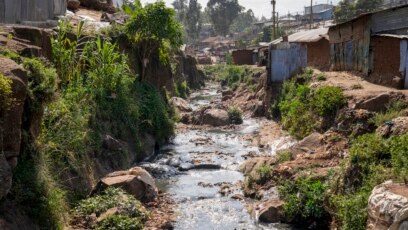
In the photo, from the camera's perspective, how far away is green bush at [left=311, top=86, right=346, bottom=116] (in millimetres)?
15143

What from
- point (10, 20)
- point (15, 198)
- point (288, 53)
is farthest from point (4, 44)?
point (288, 53)

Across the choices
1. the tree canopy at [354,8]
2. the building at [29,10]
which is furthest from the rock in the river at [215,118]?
the tree canopy at [354,8]

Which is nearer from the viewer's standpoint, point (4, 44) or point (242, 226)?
point (4, 44)

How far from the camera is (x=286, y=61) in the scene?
2436 centimetres

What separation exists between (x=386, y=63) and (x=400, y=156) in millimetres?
9610

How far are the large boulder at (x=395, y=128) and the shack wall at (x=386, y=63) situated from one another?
17.5 feet

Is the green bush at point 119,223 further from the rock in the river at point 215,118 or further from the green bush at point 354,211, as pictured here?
the rock in the river at point 215,118

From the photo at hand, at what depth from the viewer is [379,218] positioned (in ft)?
23.1

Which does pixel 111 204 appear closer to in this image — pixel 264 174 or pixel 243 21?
pixel 264 174

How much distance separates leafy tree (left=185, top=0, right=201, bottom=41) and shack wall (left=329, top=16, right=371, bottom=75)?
61.4m

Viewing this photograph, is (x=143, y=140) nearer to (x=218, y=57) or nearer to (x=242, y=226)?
(x=242, y=226)

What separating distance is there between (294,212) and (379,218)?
10.6ft

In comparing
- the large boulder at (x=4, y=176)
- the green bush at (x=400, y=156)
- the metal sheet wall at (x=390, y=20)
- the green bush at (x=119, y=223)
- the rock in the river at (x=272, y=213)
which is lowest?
the rock in the river at (x=272, y=213)

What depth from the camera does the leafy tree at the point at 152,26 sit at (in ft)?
60.0
